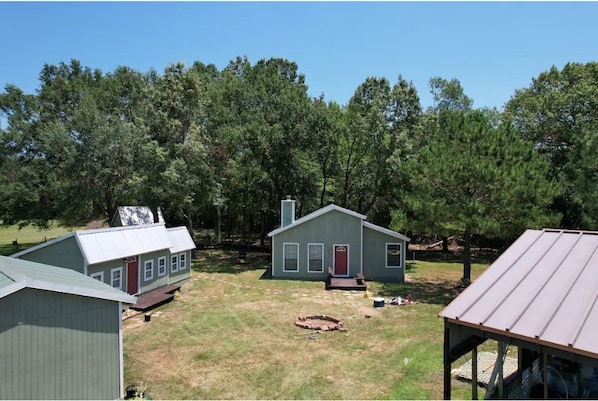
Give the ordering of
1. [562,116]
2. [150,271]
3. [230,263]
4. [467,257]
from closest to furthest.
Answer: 1. [150,271]
2. [467,257]
3. [562,116]
4. [230,263]

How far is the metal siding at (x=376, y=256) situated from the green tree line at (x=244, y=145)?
194cm

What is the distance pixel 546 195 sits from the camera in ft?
55.3

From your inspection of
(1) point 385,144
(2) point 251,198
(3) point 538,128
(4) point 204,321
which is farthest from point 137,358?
(3) point 538,128

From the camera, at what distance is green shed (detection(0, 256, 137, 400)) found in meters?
7.09

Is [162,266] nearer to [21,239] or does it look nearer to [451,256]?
[451,256]

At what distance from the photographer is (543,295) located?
582cm

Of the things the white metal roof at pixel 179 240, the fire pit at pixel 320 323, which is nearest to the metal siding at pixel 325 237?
the white metal roof at pixel 179 240

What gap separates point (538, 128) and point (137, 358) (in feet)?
92.0

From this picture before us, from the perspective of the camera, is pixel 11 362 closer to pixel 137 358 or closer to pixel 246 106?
pixel 137 358

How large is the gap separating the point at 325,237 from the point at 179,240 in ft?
26.1

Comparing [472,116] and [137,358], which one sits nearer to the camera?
[137,358]

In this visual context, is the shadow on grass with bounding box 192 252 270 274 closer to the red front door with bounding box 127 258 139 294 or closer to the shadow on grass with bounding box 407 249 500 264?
the red front door with bounding box 127 258 139 294

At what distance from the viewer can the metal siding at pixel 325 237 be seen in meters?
21.6

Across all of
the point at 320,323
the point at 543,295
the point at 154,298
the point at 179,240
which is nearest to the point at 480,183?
the point at 320,323
